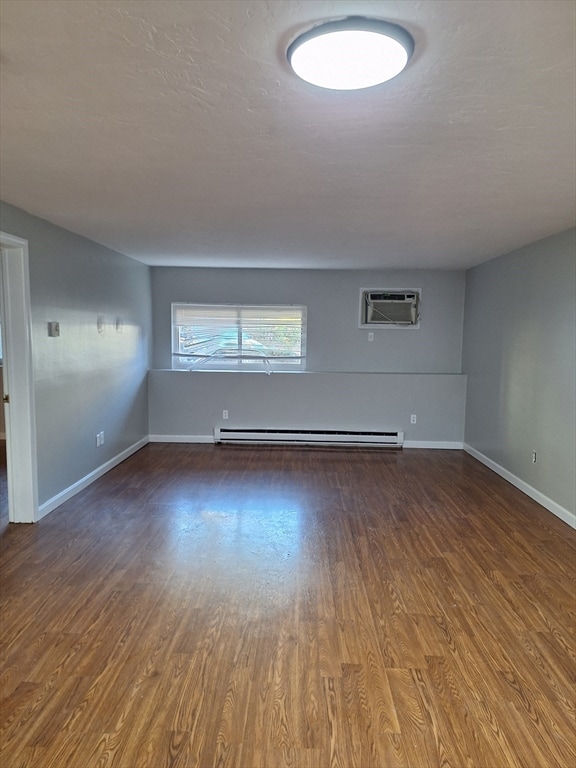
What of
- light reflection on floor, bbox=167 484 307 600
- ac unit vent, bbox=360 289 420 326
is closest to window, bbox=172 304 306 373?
ac unit vent, bbox=360 289 420 326

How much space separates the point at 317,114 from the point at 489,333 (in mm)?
3904

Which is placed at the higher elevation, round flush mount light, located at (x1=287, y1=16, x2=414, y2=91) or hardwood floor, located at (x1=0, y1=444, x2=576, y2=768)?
round flush mount light, located at (x1=287, y1=16, x2=414, y2=91)

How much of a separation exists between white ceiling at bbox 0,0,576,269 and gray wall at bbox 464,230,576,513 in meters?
0.63

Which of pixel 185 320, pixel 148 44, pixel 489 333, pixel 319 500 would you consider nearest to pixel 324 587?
pixel 319 500

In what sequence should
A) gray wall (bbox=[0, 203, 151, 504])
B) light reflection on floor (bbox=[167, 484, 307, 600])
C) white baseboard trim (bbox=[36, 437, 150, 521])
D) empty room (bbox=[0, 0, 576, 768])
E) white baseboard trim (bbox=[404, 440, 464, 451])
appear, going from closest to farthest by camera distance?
1. empty room (bbox=[0, 0, 576, 768])
2. light reflection on floor (bbox=[167, 484, 307, 600])
3. gray wall (bbox=[0, 203, 151, 504])
4. white baseboard trim (bbox=[36, 437, 150, 521])
5. white baseboard trim (bbox=[404, 440, 464, 451])

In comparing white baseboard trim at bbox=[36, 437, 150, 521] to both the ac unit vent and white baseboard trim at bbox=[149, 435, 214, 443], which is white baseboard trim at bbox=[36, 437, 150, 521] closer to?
white baseboard trim at bbox=[149, 435, 214, 443]

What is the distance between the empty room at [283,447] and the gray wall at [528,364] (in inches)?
1.3

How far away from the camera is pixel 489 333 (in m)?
4.91

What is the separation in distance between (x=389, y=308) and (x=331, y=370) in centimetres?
109

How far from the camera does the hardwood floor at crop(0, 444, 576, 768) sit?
5.02 ft

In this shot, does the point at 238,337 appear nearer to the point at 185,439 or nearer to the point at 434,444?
the point at 185,439

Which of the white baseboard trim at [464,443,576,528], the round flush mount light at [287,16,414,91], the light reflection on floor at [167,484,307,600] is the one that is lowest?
the light reflection on floor at [167,484,307,600]

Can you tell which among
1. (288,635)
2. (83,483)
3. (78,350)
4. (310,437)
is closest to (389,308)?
(310,437)

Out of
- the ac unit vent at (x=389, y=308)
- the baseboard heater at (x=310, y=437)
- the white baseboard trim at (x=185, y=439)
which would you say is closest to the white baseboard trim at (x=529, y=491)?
the baseboard heater at (x=310, y=437)
